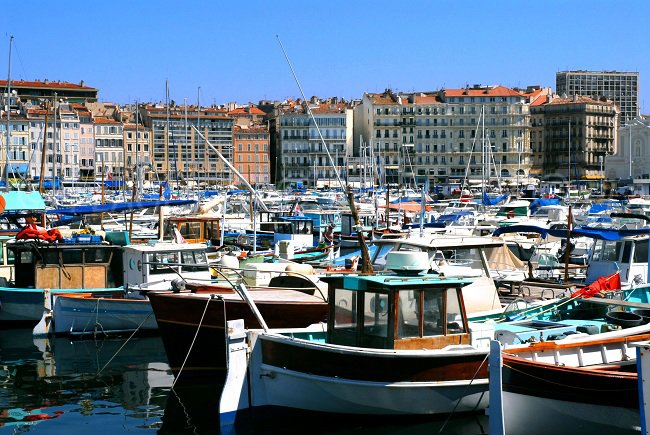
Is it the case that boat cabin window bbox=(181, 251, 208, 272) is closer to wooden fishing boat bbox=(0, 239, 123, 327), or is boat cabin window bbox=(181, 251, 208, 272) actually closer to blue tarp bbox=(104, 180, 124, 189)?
wooden fishing boat bbox=(0, 239, 123, 327)

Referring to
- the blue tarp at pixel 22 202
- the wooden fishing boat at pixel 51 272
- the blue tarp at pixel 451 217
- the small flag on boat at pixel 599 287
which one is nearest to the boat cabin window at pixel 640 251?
the small flag on boat at pixel 599 287

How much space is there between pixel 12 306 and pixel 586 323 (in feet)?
46.3

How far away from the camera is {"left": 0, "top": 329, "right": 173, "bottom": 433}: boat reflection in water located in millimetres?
16219

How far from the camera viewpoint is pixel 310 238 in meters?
38.2

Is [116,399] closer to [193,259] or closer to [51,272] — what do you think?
[193,259]

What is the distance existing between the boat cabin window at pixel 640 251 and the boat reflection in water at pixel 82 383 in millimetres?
9924

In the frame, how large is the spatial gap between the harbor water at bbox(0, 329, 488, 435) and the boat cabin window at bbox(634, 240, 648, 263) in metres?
9.18

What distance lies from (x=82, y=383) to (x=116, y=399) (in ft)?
5.12

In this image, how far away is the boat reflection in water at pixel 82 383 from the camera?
16219 mm

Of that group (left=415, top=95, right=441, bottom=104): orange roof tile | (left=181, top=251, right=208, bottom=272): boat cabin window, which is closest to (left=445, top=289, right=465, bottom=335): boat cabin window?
(left=181, top=251, right=208, bottom=272): boat cabin window

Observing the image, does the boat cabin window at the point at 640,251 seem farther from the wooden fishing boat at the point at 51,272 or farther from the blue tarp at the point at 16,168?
the blue tarp at the point at 16,168

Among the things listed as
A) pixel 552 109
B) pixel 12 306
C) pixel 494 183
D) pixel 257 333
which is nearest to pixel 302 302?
pixel 257 333

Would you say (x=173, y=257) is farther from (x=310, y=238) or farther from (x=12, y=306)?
(x=310, y=238)

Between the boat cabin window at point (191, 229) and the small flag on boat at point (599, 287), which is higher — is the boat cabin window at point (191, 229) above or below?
above
